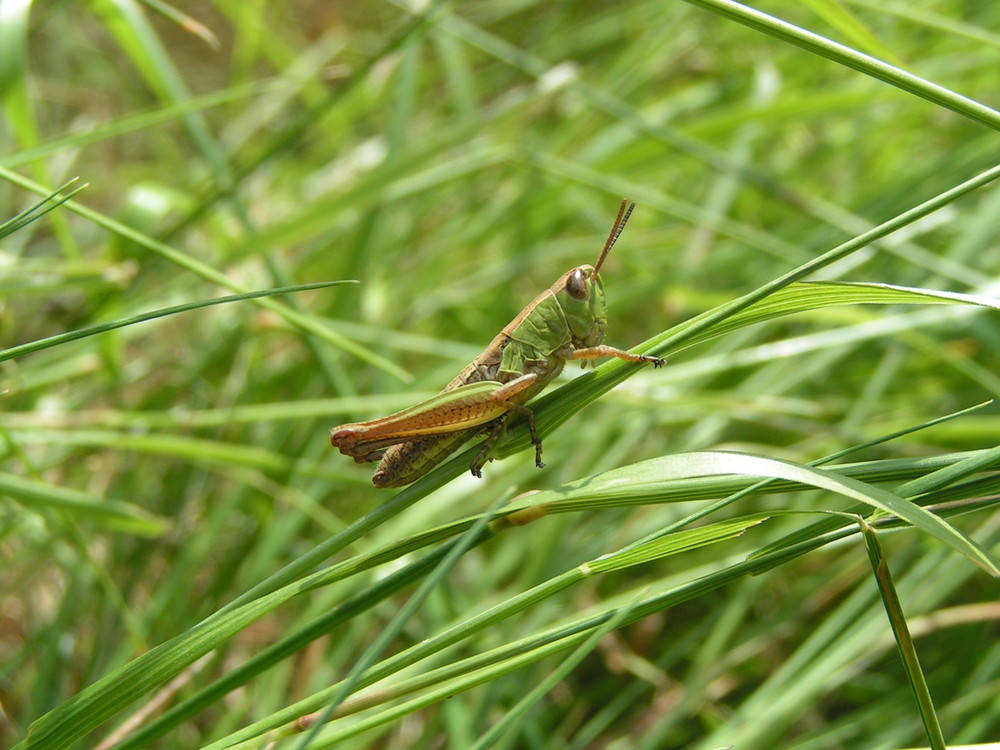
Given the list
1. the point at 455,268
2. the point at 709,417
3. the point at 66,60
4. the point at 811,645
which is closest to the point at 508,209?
the point at 455,268

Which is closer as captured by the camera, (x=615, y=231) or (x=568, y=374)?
(x=615, y=231)

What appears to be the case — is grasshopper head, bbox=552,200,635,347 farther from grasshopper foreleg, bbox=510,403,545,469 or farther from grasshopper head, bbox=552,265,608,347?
grasshopper foreleg, bbox=510,403,545,469

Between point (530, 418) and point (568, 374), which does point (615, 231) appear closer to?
point (530, 418)

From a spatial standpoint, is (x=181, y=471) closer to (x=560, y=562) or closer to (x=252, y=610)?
(x=560, y=562)

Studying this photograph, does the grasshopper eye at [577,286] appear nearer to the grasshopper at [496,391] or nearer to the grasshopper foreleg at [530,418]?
the grasshopper at [496,391]

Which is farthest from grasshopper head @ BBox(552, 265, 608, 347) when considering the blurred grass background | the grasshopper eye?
the blurred grass background

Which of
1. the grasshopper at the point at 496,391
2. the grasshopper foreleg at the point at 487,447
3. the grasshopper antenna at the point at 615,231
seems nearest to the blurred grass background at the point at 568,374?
the grasshopper at the point at 496,391

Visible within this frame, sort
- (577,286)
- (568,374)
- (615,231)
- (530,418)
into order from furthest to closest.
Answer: (568,374)
(577,286)
(615,231)
(530,418)

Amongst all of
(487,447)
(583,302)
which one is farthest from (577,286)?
(487,447)
